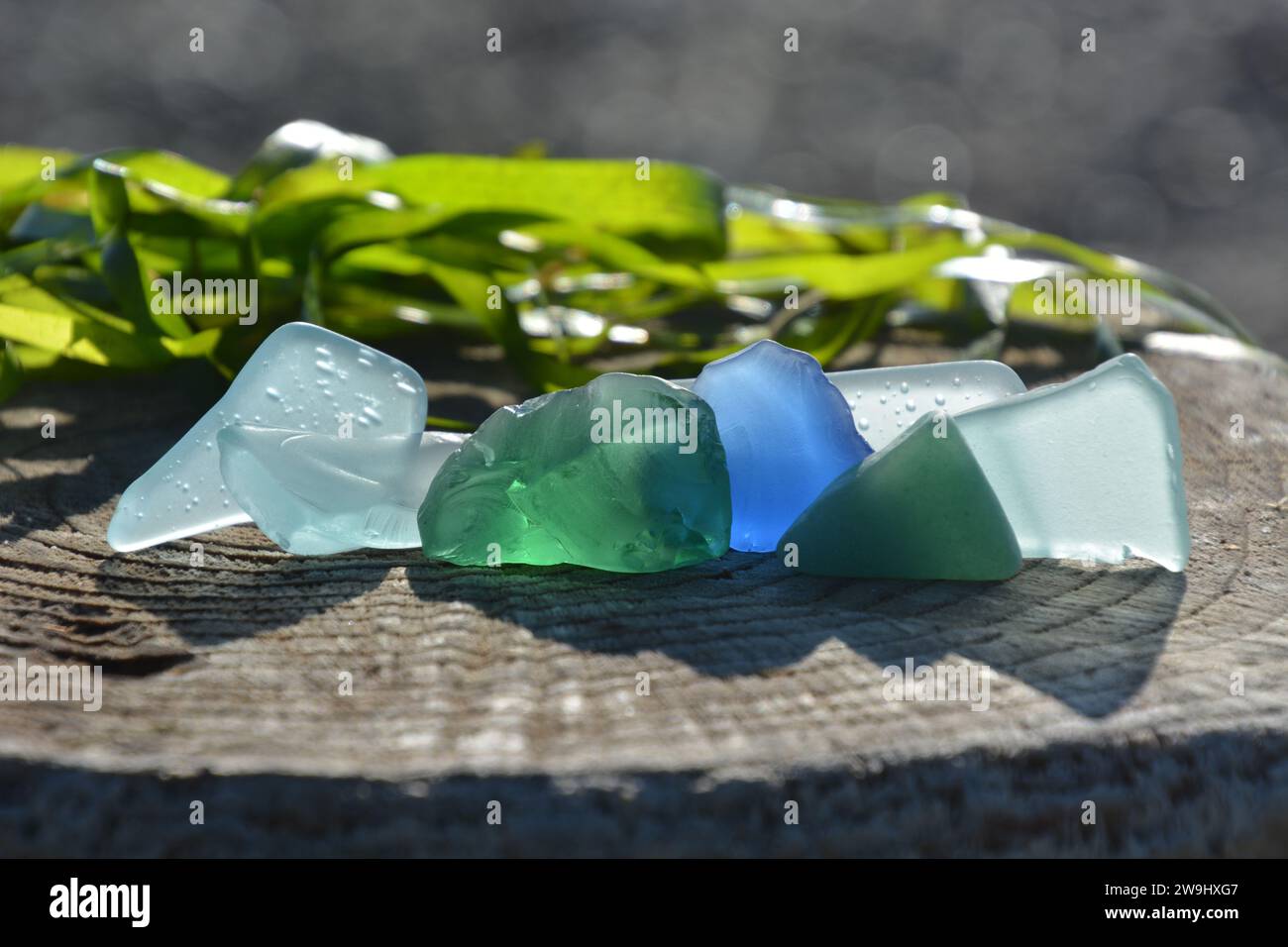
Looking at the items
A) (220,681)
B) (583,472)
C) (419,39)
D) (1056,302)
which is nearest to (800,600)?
(583,472)

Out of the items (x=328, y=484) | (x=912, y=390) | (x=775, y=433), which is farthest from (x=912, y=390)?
(x=328, y=484)

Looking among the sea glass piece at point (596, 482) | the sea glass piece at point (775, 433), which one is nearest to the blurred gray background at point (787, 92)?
the sea glass piece at point (775, 433)

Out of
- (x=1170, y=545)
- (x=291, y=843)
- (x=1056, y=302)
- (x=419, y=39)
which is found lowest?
(x=291, y=843)

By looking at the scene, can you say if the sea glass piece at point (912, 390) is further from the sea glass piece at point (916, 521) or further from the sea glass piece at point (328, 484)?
the sea glass piece at point (328, 484)

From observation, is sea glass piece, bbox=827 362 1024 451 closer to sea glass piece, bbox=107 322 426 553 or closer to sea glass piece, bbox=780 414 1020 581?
sea glass piece, bbox=780 414 1020 581

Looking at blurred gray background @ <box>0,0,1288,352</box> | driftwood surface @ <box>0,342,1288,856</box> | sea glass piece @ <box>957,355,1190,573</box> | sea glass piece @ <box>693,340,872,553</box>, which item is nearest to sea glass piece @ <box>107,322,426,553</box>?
driftwood surface @ <box>0,342,1288,856</box>

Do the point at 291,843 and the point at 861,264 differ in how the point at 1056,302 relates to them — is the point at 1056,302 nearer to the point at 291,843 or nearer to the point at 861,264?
the point at 861,264
